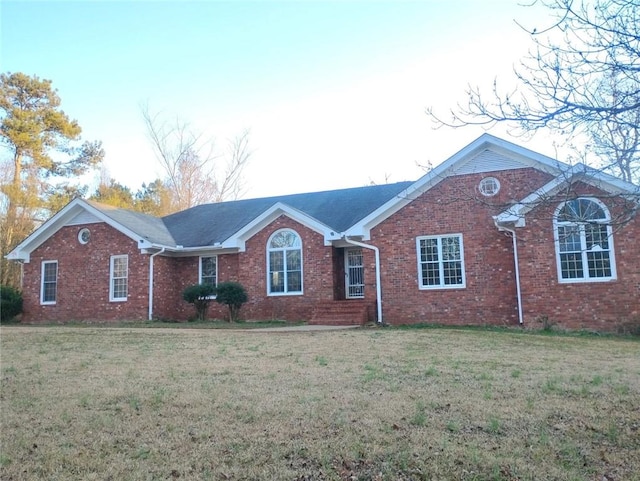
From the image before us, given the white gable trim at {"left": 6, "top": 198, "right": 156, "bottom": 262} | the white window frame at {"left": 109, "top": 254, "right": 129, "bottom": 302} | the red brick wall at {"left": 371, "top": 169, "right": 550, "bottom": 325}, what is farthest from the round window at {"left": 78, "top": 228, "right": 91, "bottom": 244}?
the red brick wall at {"left": 371, "top": 169, "right": 550, "bottom": 325}

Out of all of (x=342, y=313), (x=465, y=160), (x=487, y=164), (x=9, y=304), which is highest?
(x=465, y=160)

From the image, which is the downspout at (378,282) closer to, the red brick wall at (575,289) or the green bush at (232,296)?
the red brick wall at (575,289)

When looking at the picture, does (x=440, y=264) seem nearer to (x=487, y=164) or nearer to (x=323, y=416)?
(x=487, y=164)

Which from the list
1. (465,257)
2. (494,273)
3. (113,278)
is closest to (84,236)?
(113,278)

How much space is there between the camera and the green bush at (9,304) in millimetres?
20438

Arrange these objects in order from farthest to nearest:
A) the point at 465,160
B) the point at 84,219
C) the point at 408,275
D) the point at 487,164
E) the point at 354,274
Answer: the point at 84,219 < the point at 354,274 < the point at 408,275 < the point at 465,160 < the point at 487,164

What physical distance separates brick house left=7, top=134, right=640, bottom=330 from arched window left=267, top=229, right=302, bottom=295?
0.13 feet

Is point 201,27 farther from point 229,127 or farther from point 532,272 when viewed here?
point 229,127

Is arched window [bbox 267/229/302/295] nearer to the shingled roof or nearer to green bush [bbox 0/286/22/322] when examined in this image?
the shingled roof

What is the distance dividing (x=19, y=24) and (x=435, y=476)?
1140 cm

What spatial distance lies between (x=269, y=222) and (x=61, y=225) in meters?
9.00

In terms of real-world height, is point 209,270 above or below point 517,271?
above

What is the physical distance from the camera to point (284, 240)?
18703mm

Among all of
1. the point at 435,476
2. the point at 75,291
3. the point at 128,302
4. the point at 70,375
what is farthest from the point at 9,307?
the point at 435,476
